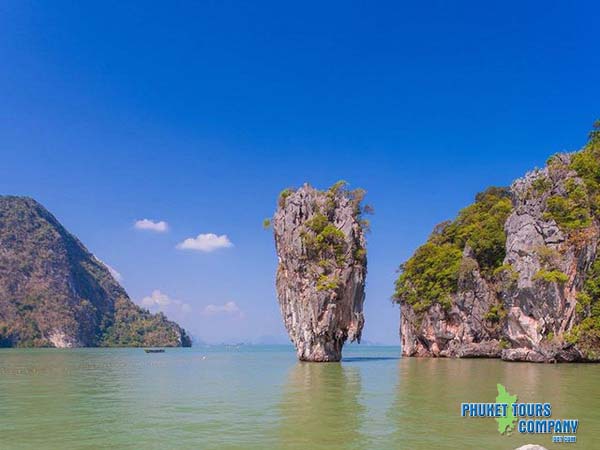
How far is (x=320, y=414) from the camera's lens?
16.9 metres

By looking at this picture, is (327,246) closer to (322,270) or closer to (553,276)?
(322,270)

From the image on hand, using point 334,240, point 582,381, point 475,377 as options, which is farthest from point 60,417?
point 334,240

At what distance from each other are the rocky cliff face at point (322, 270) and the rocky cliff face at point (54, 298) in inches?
4351

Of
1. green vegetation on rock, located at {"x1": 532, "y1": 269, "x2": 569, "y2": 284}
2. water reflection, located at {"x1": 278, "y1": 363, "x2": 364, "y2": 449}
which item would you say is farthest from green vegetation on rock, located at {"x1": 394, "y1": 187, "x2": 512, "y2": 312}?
water reflection, located at {"x1": 278, "y1": 363, "x2": 364, "y2": 449}

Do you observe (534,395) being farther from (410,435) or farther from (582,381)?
(410,435)

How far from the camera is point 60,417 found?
16.4 meters

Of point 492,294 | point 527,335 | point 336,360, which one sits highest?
point 492,294

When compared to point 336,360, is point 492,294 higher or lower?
higher

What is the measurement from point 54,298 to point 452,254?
435 ft

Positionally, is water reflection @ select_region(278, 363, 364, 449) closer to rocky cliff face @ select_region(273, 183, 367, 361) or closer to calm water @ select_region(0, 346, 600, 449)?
calm water @ select_region(0, 346, 600, 449)

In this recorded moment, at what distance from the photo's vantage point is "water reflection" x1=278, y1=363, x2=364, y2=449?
12.9 meters

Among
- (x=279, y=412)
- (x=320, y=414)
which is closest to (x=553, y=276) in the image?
(x=320, y=414)

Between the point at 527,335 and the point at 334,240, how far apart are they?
57.9ft

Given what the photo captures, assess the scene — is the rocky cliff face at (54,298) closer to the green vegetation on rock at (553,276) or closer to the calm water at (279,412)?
the calm water at (279,412)
